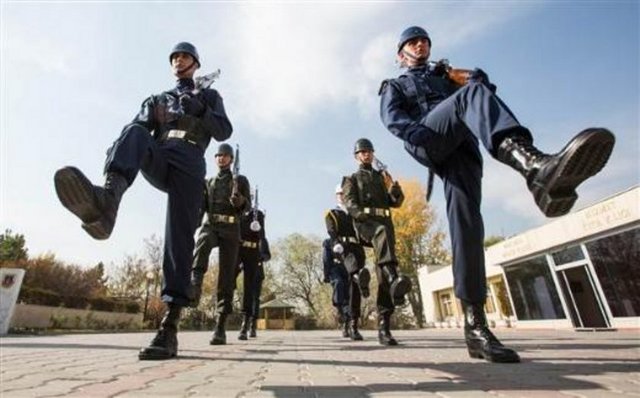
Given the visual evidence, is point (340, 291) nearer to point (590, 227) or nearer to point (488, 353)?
point (488, 353)

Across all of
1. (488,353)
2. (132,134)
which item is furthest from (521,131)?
(132,134)

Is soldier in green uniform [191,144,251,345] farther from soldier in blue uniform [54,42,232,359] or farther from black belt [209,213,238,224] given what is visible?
soldier in blue uniform [54,42,232,359]

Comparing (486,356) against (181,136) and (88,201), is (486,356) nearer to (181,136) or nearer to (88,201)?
(88,201)

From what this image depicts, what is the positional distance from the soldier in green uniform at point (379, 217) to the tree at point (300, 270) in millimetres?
46295

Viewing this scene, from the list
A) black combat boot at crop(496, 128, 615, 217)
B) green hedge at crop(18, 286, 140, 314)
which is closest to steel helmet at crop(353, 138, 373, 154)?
black combat boot at crop(496, 128, 615, 217)

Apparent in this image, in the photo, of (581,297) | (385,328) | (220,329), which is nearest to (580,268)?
(581,297)

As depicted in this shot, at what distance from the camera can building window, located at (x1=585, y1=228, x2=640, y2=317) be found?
1334cm

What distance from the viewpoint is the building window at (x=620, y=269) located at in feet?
43.8

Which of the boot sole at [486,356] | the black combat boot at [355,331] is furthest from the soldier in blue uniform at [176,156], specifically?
the black combat boot at [355,331]

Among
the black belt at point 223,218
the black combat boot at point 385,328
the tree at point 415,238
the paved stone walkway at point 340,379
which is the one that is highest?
the tree at point 415,238

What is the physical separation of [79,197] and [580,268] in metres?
17.2

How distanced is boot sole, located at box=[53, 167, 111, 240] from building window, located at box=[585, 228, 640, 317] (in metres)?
14.7

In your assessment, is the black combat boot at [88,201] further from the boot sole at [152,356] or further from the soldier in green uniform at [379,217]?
the soldier in green uniform at [379,217]

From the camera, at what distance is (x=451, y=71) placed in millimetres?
3445
